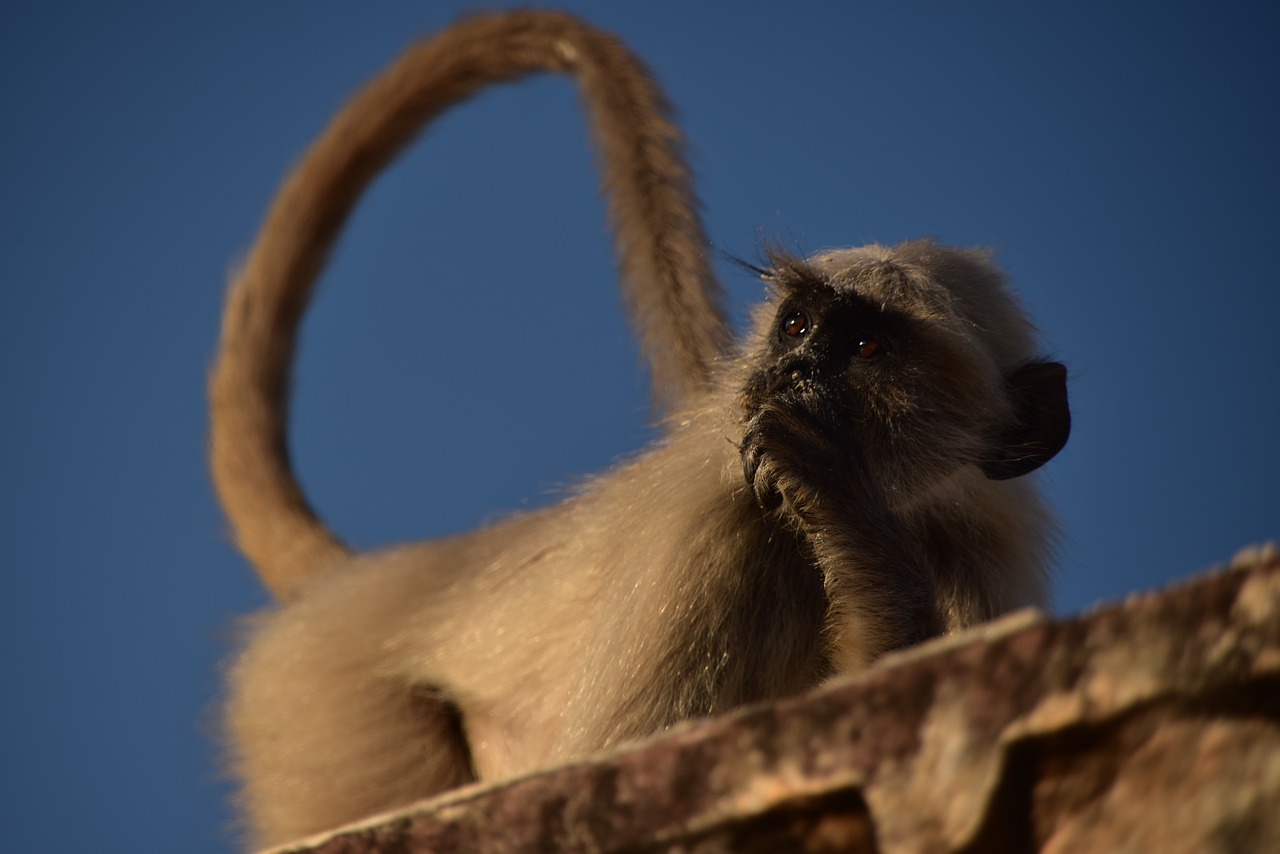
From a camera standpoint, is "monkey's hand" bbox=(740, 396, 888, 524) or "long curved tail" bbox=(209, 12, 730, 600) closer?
"monkey's hand" bbox=(740, 396, 888, 524)

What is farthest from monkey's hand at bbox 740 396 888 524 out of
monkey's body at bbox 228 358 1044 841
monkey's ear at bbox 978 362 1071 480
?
monkey's ear at bbox 978 362 1071 480

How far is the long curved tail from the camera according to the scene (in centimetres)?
473

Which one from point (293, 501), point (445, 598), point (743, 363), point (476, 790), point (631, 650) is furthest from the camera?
point (293, 501)

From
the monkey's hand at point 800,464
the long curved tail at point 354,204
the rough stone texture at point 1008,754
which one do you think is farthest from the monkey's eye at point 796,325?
the rough stone texture at point 1008,754

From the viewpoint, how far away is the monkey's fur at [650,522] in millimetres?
3258

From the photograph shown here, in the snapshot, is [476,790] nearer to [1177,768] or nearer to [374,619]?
[1177,768]

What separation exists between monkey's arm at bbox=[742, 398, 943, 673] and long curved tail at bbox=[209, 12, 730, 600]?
5.10ft

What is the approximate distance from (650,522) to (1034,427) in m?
0.97

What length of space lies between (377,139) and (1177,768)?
4416 millimetres

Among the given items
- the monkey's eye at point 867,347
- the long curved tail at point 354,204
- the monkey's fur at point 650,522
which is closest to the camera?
the monkey's fur at point 650,522

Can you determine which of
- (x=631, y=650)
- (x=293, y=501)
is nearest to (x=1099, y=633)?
(x=631, y=650)

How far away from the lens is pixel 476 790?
5.77ft

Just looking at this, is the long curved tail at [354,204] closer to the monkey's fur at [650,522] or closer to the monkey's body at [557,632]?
the monkey's fur at [650,522]

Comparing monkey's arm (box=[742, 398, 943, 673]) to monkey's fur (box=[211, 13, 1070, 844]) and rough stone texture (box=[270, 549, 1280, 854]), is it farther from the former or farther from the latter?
rough stone texture (box=[270, 549, 1280, 854])
